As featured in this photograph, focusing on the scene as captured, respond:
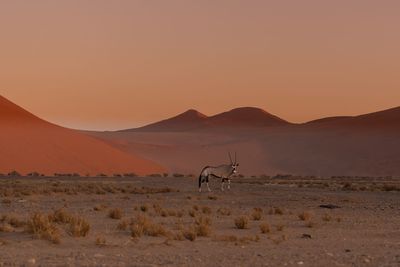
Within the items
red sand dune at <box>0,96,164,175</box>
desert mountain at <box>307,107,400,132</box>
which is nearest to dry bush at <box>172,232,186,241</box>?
red sand dune at <box>0,96,164,175</box>

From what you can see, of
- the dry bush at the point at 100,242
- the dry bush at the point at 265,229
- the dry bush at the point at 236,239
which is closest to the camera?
the dry bush at the point at 100,242

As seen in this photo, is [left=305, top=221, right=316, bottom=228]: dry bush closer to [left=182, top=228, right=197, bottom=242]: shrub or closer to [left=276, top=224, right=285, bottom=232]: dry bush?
[left=276, top=224, right=285, bottom=232]: dry bush

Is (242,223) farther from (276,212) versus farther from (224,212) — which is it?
(276,212)

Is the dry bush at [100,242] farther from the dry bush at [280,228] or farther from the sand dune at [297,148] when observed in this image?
the sand dune at [297,148]

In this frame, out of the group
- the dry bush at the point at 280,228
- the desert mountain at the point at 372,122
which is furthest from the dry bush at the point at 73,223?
the desert mountain at the point at 372,122

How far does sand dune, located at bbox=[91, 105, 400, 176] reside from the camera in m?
140

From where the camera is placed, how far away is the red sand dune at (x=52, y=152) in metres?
110

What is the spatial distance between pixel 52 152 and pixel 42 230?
9916 centimetres

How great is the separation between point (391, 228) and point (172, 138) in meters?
159

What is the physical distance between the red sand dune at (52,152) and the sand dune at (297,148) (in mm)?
15131

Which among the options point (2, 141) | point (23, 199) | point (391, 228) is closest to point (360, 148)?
point (2, 141)

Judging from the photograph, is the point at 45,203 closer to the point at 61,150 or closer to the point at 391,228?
the point at 391,228

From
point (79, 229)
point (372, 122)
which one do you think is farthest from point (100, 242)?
point (372, 122)

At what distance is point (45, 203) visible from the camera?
A: 33.8 metres
